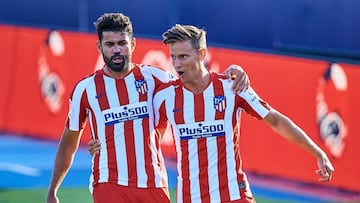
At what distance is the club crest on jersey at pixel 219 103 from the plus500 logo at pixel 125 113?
544 millimetres

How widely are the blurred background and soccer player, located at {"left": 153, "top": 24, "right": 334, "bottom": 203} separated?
4942mm

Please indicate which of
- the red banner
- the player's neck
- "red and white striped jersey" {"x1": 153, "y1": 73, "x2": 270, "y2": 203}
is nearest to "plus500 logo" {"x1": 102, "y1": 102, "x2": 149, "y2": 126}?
"red and white striped jersey" {"x1": 153, "y1": 73, "x2": 270, "y2": 203}

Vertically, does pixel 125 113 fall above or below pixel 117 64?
below

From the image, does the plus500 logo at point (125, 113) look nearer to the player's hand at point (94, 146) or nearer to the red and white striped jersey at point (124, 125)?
the red and white striped jersey at point (124, 125)

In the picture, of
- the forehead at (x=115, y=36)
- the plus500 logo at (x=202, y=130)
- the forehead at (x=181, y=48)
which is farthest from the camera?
the forehead at (x=115, y=36)

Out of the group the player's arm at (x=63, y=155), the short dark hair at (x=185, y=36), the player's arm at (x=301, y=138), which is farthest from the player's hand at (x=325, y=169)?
the player's arm at (x=63, y=155)

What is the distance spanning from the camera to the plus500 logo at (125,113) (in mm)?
7734

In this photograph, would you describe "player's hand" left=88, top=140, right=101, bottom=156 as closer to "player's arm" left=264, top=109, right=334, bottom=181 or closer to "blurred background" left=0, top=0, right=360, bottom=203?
"player's arm" left=264, top=109, right=334, bottom=181

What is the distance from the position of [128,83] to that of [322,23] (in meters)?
8.49

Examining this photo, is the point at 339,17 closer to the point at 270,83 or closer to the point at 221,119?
the point at 270,83

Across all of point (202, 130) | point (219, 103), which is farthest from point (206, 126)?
point (219, 103)

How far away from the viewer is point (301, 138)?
24.3ft

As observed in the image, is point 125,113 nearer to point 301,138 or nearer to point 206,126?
point 206,126

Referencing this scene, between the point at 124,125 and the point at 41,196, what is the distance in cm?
500
